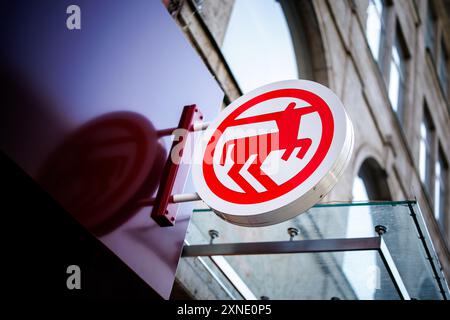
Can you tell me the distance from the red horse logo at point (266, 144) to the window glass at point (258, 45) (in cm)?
276

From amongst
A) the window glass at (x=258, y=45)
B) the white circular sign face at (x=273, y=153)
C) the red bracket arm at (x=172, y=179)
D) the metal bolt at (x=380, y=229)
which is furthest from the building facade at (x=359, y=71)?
the white circular sign face at (x=273, y=153)

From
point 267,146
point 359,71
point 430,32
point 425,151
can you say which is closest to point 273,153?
point 267,146

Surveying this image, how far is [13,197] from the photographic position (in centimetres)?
319

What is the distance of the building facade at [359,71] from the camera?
6.02 meters

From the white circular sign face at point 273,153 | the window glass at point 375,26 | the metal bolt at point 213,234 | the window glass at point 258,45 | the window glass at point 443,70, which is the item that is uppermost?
the window glass at point 443,70

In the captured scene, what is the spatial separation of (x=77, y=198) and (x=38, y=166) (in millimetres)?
365

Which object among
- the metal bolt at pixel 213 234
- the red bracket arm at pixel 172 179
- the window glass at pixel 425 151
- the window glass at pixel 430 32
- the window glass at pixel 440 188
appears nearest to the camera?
the red bracket arm at pixel 172 179

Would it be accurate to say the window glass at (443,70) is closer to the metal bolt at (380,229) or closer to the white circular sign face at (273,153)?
the metal bolt at (380,229)

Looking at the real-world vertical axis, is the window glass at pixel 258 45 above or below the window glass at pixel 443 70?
below

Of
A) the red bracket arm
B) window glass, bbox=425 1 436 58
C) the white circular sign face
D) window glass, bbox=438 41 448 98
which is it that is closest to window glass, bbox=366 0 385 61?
window glass, bbox=425 1 436 58

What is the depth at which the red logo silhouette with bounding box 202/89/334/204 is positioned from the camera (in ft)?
11.8

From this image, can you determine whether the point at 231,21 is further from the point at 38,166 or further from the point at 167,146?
the point at 38,166

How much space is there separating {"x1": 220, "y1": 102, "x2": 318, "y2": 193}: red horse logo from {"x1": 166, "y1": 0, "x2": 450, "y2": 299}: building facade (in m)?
1.22
